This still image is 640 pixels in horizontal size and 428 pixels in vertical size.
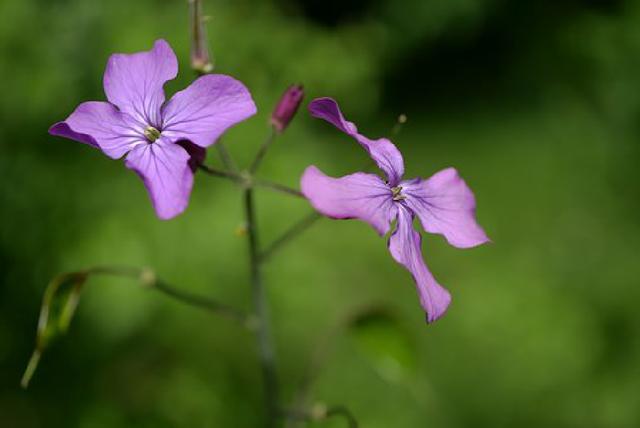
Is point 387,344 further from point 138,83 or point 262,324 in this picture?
point 138,83

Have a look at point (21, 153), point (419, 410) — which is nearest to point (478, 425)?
point (419, 410)

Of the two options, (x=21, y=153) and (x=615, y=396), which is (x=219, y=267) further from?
(x=615, y=396)

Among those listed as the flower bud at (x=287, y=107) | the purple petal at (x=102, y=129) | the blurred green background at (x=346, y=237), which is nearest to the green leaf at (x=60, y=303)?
the purple petal at (x=102, y=129)

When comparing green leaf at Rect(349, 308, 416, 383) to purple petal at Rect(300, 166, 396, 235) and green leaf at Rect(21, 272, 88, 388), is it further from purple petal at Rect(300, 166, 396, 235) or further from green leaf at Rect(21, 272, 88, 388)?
green leaf at Rect(21, 272, 88, 388)

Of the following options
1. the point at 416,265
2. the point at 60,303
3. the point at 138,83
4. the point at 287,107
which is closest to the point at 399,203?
the point at 416,265

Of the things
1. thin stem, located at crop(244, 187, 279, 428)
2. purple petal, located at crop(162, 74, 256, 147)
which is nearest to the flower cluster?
purple petal, located at crop(162, 74, 256, 147)

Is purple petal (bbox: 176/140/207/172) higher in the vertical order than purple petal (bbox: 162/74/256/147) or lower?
lower
